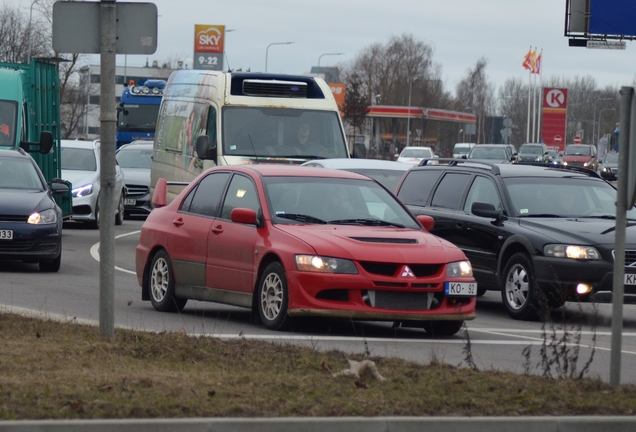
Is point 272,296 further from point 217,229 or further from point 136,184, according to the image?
point 136,184

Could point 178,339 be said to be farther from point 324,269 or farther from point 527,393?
point 527,393

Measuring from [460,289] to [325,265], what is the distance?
1253mm

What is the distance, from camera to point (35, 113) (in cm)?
2197

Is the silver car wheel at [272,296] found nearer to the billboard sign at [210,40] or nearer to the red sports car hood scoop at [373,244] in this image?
the red sports car hood scoop at [373,244]

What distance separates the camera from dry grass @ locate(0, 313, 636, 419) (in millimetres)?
6461

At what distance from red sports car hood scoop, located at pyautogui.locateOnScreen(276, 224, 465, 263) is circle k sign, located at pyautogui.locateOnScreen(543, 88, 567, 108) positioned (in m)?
68.5

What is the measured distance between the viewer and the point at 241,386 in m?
7.14

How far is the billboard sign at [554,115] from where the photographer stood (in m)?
78.2

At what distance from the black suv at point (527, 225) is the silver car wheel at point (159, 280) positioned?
3694 mm

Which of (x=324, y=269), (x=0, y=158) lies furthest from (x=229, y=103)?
(x=324, y=269)

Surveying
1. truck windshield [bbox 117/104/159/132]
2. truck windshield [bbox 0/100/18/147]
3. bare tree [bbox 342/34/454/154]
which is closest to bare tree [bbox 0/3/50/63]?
truck windshield [bbox 117/104/159/132]

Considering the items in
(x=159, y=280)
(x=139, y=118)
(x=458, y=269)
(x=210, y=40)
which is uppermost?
(x=210, y=40)

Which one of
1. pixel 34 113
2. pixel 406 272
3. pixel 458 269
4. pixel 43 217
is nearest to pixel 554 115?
pixel 34 113

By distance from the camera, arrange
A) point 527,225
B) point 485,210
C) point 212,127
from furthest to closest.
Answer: point 212,127 < point 485,210 < point 527,225
